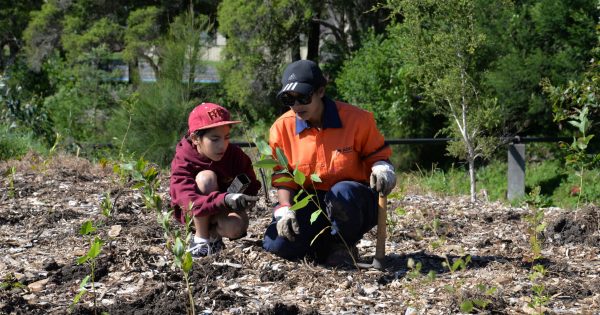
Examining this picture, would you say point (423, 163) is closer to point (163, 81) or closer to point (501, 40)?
point (501, 40)

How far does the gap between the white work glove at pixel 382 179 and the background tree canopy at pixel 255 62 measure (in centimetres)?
→ 240

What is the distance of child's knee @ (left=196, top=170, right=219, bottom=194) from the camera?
3.98m

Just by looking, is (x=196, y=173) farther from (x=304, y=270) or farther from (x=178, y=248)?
(x=178, y=248)

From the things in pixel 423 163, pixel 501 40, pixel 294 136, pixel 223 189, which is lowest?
pixel 423 163

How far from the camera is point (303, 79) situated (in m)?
3.78

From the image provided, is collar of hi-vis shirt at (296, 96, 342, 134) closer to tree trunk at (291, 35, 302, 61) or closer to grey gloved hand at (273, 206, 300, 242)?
grey gloved hand at (273, 206, 300, 242)

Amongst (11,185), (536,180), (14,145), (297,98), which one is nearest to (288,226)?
(297,98)

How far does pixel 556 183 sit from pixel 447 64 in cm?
420

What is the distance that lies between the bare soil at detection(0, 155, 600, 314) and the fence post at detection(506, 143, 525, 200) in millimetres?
3327

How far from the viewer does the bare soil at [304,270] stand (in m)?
3.26

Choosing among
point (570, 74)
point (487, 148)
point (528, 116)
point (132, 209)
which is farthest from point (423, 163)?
point (132, 209)

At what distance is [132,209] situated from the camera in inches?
204

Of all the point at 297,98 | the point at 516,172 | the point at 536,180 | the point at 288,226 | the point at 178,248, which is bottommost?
the point at 536,180

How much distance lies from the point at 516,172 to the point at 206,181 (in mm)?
5399
